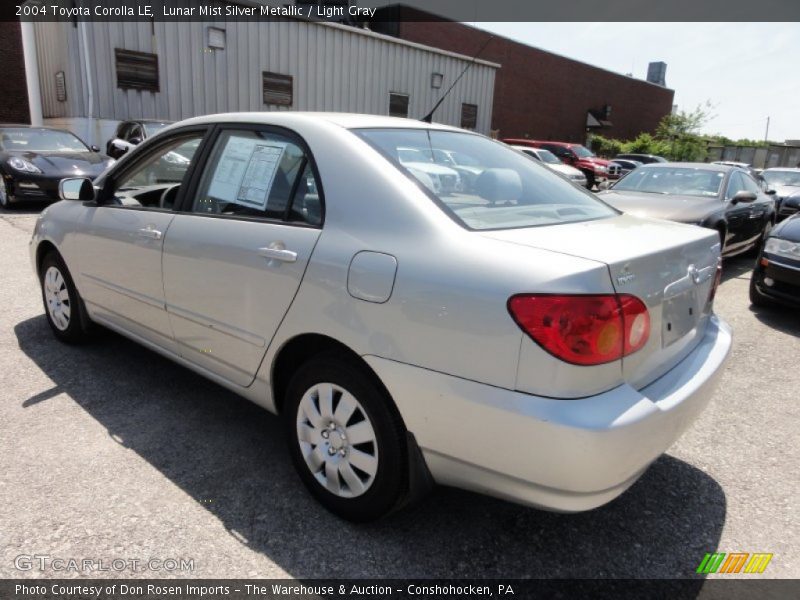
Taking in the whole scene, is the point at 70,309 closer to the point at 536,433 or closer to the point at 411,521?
the point at 411,521

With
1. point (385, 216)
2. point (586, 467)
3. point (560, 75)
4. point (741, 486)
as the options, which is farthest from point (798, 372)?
point (560, 75)

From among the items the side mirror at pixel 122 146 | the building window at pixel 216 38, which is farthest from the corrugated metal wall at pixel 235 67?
the side mirror at pixel 122 146

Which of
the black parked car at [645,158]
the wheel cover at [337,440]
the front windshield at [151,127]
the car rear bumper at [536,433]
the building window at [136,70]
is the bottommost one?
the wheel cover at [337,440]

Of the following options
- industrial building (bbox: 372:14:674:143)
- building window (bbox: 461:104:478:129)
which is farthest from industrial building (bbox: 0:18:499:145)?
industrial building (bbox: 372:14:674:143)

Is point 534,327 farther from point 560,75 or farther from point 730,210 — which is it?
point 560,75

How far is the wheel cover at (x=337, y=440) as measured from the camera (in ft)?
7.16

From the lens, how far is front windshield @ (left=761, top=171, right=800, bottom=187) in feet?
43.2

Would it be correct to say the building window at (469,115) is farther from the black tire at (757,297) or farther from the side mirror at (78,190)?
the side mirror at (78,190)

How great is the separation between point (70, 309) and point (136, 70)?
1225 centimetres

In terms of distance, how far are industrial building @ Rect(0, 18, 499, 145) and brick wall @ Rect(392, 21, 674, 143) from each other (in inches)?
286

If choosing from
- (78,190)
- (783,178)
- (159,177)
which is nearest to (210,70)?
(159,177)

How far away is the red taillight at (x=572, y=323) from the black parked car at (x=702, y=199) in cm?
506

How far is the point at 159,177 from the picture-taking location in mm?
4195

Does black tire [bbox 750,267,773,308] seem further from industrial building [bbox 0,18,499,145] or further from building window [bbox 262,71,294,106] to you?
building window [bbox 262,71,294,106]
